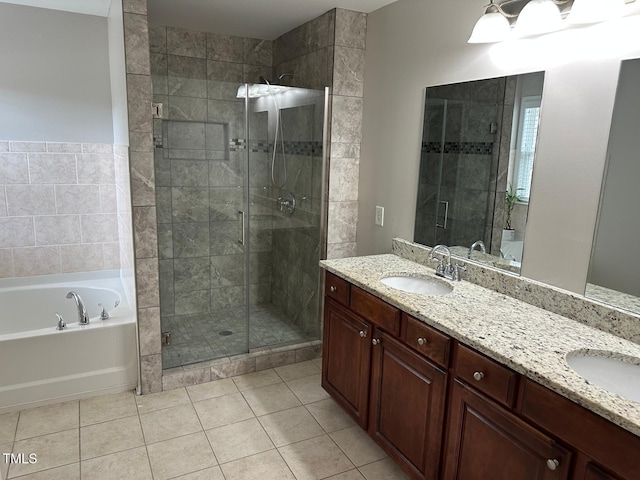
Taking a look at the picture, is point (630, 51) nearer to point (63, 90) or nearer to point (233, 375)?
point (233, 375)

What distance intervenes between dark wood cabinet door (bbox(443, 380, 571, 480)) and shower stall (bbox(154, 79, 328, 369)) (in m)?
1.75

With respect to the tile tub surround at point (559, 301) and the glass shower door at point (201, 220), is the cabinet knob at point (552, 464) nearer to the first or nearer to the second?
the tile tub surround at point (559, 301)

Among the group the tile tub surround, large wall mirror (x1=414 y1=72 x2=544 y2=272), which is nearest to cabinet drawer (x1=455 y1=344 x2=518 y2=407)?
the tile tub surround

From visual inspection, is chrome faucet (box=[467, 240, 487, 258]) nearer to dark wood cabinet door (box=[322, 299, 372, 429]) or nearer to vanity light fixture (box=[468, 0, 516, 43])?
dark wood cabinet door (box=[322, 299, 372, 429])

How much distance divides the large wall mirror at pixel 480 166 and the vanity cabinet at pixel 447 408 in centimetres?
62

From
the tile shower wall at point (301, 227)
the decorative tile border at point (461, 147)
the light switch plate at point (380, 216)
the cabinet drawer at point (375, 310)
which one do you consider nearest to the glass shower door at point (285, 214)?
the tile shower wall at point (301, 227)

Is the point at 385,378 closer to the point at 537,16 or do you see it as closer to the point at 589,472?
the point at 589,472

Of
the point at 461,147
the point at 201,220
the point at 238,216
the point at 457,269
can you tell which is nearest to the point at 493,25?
the point at 461,147

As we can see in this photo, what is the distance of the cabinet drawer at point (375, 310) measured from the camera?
2.02 m

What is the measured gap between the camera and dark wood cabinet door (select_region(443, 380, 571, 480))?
1.34 m

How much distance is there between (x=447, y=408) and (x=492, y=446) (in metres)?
0.24

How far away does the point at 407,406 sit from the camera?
197 centimetres

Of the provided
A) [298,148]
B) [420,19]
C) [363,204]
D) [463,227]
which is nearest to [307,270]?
[363,204]

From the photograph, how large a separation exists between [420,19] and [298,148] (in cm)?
118
